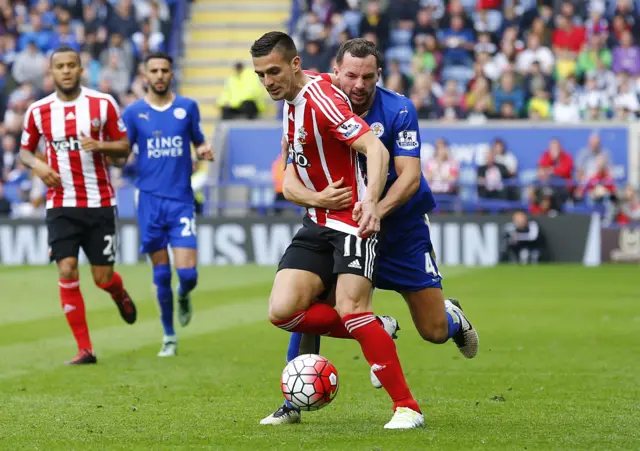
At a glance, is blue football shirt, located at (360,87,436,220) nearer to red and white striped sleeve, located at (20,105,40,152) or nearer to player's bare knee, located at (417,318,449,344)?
player's bare knee, located at (417,318,449,344)

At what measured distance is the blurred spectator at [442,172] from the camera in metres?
23.0

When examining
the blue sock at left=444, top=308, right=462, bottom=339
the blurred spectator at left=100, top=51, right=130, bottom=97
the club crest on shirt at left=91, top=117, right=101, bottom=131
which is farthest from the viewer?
the blurred spectator at left=100, top=51, right=130, bottom=97

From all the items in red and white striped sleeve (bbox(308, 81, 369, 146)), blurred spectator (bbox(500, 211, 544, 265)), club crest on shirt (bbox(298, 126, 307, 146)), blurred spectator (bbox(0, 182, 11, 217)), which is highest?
red and white striped sleeve (bbox(308, 81, 369, 146))

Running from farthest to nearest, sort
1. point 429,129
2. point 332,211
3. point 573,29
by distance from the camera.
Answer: point 573,29
point 429,129
point 332,211

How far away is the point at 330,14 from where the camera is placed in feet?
90.8

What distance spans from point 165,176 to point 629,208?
43.0 ft

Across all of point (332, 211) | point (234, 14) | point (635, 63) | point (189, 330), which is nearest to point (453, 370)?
point (332, 211)

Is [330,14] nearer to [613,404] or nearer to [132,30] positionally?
[132,30]

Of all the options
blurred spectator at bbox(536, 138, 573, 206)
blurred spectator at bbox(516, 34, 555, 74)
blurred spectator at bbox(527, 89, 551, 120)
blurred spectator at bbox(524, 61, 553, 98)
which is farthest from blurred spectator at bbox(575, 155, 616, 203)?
blurred spectator at bbox(516, 34, 555, 74)

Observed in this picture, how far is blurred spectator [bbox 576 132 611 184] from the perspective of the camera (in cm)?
2303

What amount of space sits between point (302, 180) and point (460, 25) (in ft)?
66.8

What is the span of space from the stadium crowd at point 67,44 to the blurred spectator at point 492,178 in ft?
25.0

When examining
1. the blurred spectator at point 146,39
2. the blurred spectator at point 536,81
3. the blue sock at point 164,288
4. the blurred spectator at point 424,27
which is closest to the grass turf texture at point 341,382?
the blue sock at point 164,288

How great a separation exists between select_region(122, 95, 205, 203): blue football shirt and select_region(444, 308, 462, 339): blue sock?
3811mm
